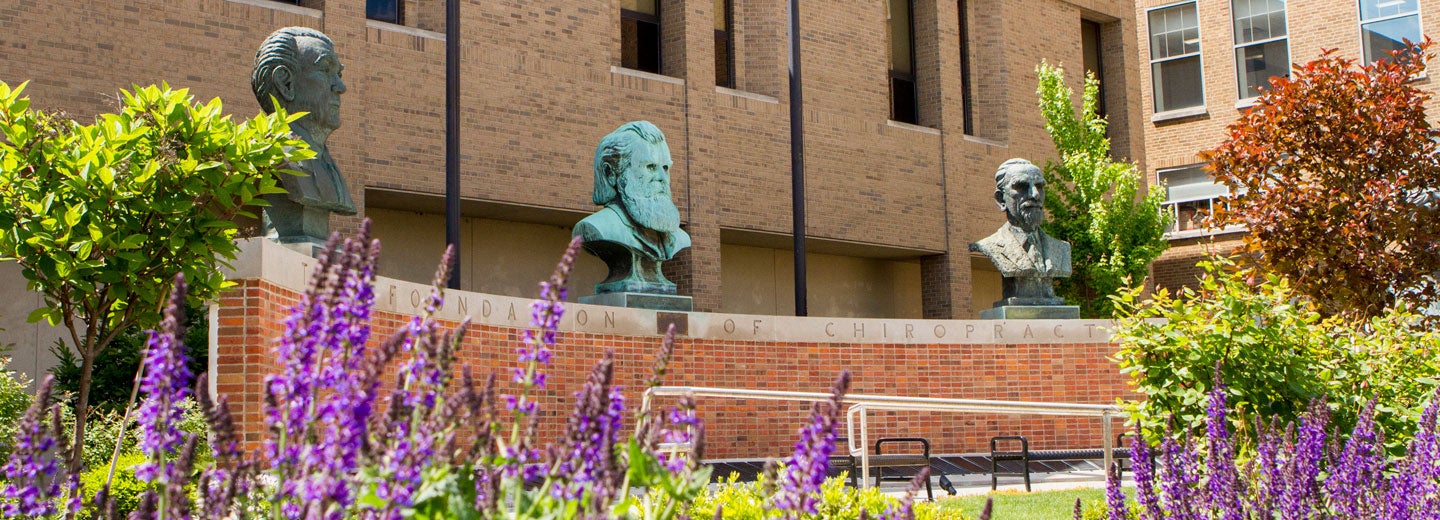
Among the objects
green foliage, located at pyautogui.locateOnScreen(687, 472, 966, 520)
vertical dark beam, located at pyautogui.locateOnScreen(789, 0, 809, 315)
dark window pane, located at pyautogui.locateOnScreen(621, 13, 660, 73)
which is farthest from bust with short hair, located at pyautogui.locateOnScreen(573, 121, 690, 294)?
dark window pane, located at pyautogui.locateOnScreen(621, 13, 660, 73)

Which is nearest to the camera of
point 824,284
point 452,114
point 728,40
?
point 452,114

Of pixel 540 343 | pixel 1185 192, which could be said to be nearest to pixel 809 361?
pixel 540 343

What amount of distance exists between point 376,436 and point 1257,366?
6.11 m

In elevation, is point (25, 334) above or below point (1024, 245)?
below

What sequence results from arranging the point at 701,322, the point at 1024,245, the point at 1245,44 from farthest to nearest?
the point at 1245,44
the point at 1024,245
the point at 701,322

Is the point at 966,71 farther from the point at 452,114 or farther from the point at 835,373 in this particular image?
the point at 452,114

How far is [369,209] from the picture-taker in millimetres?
19203

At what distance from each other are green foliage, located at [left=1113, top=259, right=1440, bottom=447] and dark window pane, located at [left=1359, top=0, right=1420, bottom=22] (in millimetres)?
20000

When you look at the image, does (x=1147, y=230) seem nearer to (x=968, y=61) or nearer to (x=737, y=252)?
(x=968, y=61)

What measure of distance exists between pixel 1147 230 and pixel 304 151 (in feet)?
60.9

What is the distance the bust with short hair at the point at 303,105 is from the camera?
1004cm

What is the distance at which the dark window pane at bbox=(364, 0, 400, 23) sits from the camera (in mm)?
18969

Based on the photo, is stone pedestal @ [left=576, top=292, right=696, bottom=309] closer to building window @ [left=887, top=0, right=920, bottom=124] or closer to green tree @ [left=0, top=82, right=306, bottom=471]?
green tree @ [left=0, top=82, right=306, bottom=471]

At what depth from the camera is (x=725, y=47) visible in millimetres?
22641
